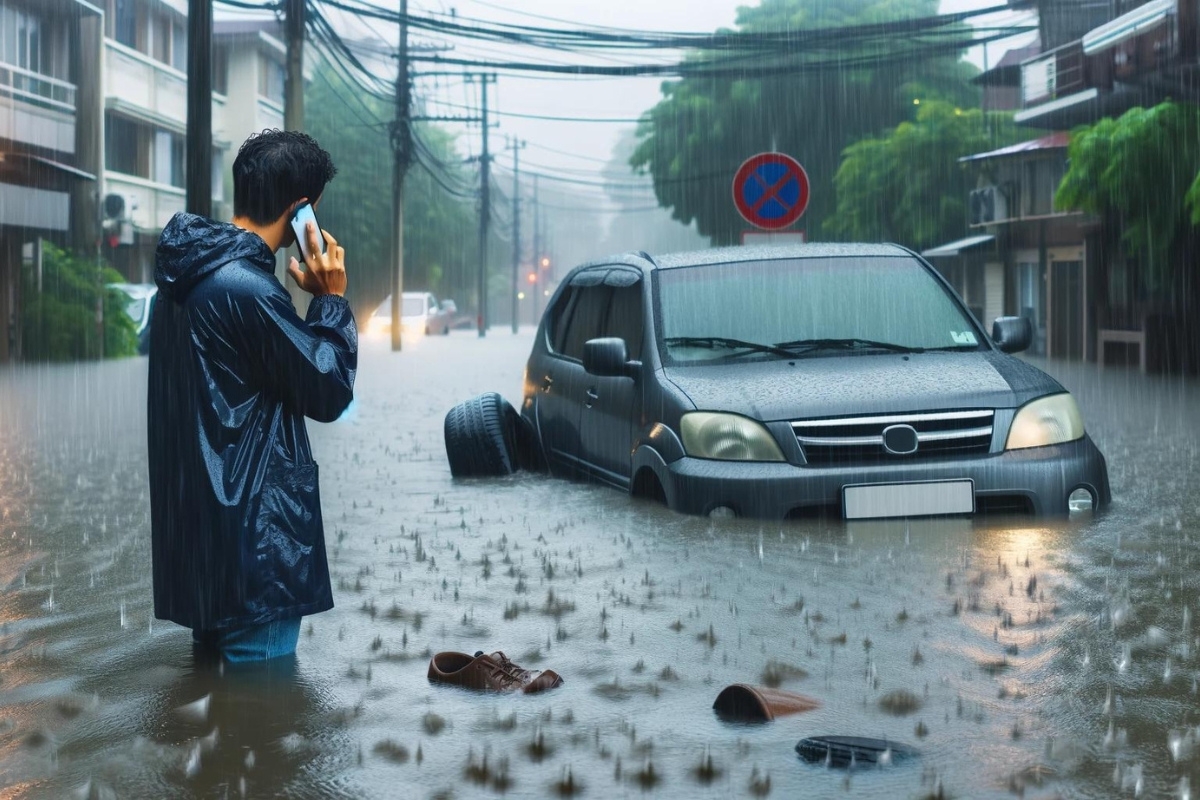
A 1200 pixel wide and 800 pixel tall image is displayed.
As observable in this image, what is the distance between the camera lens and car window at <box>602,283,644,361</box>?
30.8 ft

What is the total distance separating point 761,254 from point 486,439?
2.51m

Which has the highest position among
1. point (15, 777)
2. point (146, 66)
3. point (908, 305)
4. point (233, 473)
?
point (146, 66)

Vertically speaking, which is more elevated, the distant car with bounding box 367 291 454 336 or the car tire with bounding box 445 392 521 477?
the distant car with bounding box 367 291 454 336

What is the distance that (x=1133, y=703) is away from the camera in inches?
190

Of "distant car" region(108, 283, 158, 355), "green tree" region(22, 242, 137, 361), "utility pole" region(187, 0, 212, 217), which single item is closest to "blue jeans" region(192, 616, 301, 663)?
"utility pole" region(187, 0, 212, 217)

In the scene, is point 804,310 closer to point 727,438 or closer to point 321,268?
point 727,438

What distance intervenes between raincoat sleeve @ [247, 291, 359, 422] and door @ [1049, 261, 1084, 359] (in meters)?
36.6

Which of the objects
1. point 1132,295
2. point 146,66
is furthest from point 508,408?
point 146,66

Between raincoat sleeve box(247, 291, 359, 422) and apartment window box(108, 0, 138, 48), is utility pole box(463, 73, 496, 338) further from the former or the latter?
raincoat sleeve box(247, 291, 359, 422)

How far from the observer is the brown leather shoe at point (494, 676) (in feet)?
16.7

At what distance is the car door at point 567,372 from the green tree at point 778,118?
4575 centimetres

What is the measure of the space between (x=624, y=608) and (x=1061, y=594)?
158 centimetres

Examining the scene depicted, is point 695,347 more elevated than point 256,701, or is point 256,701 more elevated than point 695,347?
point 695,347

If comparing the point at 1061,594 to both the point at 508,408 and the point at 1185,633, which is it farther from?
the point at 508,408
